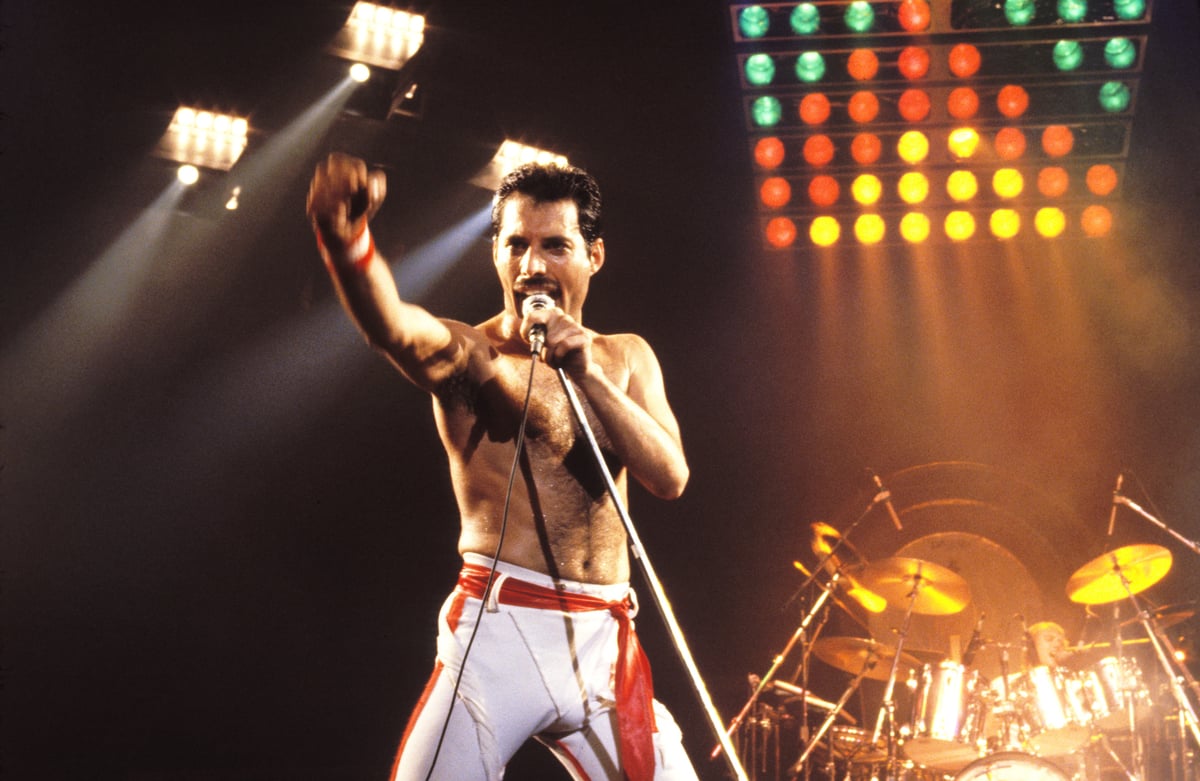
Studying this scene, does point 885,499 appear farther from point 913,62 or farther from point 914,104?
point 913,62

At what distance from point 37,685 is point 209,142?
3483mm

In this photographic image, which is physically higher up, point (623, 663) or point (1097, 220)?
point (1097, 220)

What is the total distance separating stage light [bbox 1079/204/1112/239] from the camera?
5160 mm

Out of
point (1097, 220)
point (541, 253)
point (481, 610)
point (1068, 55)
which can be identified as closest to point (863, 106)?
point (1068, 55)

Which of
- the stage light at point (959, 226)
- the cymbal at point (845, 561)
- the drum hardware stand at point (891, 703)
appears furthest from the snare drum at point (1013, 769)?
the stage light at point (959, 226)

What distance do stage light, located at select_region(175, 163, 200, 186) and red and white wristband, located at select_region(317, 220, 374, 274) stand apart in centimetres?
450

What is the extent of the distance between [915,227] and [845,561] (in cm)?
216

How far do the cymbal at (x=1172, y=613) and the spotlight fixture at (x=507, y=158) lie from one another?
4.23 metres

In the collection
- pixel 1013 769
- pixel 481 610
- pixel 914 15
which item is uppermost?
pixel 914 15

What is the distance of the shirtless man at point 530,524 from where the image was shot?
6.47 feet

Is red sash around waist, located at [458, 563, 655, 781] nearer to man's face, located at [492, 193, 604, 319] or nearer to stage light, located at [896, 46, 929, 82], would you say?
man's face, located at [492, 193, 604, 319]

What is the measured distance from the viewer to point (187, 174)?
582cm

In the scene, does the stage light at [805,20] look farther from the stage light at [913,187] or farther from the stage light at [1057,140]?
the stage light at [1057,140]

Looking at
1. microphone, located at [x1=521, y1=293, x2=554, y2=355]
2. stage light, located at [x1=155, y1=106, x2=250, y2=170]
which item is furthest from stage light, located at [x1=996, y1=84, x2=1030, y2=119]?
stage light, located at [x1=155, y1=106, x2=250, y2=170]
